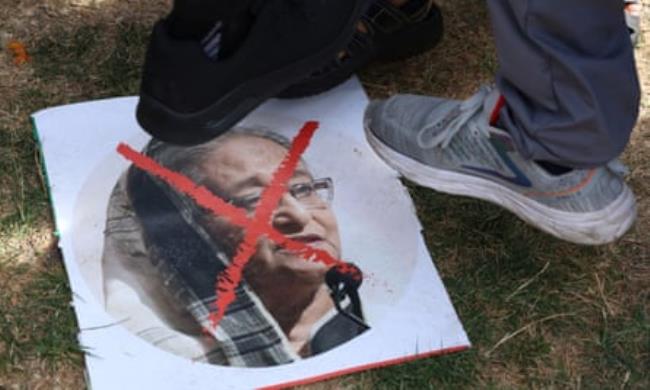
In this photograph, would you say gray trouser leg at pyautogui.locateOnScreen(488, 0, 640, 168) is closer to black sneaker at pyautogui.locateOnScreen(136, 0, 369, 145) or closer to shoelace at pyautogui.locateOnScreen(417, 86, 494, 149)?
shoelace at pyautogui.locateOnScreen(417, 86, 494, 149)

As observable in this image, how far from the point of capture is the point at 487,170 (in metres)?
1.13

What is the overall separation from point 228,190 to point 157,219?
10 cm

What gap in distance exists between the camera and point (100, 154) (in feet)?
3.90

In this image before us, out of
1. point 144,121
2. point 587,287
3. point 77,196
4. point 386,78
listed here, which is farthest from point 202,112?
point 587,287

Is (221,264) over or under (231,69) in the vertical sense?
under

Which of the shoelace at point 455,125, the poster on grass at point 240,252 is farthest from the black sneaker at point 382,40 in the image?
the shoelace at point 455,125

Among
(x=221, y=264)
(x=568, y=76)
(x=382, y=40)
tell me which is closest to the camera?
(x=568, y=76)

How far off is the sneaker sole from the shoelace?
3 cm

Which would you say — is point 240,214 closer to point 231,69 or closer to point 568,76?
point 231,69

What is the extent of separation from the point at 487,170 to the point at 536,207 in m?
0.08

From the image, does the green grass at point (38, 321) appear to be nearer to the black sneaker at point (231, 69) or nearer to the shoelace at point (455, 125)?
the black sneaker at point (231, 69)

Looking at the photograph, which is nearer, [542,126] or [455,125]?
[542,126]

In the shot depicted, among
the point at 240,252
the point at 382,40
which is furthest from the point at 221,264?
the point at 382,40

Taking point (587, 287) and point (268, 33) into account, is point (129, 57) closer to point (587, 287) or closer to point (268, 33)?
point (268, 33)
